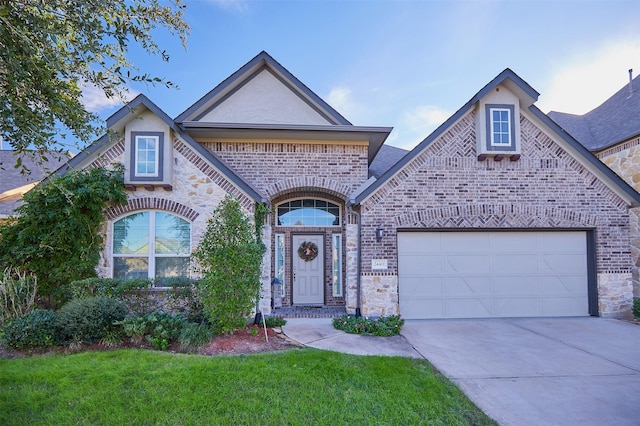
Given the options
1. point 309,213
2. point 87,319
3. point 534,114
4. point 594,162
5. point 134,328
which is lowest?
point 134,328

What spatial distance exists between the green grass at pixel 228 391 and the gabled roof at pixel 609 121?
10838 mm

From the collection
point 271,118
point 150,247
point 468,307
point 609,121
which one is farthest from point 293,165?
point 609,121

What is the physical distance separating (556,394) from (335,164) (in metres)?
6.85

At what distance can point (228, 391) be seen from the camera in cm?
416

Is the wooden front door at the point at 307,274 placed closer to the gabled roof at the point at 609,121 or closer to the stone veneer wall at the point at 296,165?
the stone veneer wall at the point at 296,165

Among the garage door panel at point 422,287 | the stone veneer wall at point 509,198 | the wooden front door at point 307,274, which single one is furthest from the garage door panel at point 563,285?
the wooden front door at point 307,274

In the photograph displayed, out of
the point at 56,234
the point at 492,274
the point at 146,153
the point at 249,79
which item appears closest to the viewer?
the point at 56,234

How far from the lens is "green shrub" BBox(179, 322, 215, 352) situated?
586 cm

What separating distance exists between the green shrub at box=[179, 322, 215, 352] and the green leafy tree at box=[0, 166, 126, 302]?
3.39m

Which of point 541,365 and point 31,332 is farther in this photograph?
point 31,332

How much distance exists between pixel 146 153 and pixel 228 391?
20.0ft

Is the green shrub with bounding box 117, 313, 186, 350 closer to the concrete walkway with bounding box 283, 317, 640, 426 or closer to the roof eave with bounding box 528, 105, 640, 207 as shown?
the concrete walkway with bounding box 283, 317, 640, 426

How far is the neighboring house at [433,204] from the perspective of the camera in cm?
815

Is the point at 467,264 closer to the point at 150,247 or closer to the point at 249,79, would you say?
the point at 150,247
